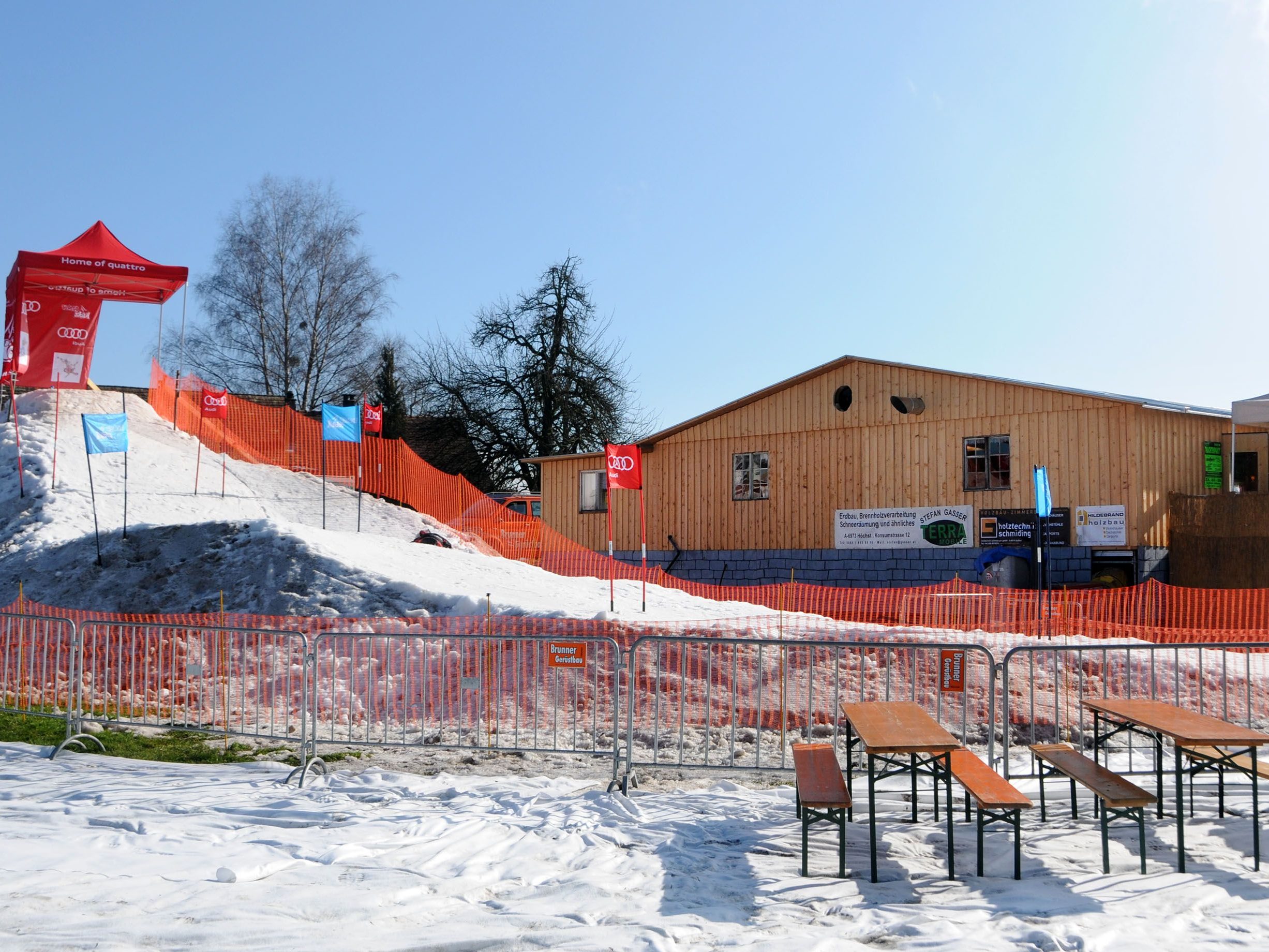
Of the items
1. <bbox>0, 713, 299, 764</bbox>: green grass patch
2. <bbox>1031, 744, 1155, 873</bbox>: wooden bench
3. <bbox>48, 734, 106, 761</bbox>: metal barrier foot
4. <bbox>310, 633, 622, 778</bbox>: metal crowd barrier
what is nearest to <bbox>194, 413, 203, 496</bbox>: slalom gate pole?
<bbox>310, 633, 622, 778</bbox>: metal crowd barrier

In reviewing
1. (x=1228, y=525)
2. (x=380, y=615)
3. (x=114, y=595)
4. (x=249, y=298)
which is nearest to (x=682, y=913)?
(x=380, y=615)

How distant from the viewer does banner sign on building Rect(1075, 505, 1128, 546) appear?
2267 centimetres

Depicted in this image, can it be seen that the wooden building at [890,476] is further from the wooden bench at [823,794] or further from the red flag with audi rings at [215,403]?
the wooden bench at [823,794]

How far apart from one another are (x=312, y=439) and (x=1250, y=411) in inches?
1008

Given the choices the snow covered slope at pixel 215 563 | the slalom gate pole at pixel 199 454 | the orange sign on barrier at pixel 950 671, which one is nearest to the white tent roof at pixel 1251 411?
the snow covered slope at pixel 215 563

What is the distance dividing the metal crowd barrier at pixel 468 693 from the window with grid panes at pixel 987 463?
47.8 ft

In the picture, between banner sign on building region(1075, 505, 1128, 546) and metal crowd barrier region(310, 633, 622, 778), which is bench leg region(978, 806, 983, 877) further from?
banner sign on building region(1075, 505, 1128, 546)

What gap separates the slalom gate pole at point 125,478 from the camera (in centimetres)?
2058

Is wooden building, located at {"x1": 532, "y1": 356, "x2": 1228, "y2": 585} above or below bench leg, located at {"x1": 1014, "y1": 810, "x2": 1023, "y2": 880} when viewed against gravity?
above

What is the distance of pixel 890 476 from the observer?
84.8ft

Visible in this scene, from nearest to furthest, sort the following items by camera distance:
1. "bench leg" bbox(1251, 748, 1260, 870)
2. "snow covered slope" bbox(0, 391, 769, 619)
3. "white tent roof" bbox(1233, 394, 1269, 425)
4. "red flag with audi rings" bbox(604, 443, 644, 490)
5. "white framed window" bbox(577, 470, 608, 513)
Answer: "bench leg" bbox(1251, 748, 1260, 870) < "snow covered slope" bbox(0, 391, 769, 619) < "red flag with audi rings" bbox(604, 443, 644, 490) < "white tent roof" bbox(1233, 394, 1269, 425) < "white framed window" bbox(577, 470, 608, 513)

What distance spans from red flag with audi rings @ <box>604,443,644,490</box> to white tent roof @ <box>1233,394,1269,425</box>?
45.2 feet

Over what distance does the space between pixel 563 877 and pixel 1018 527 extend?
20.6 metres

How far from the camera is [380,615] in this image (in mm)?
16078
